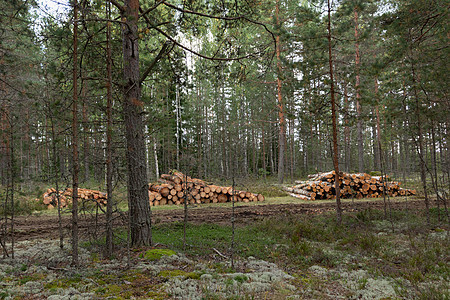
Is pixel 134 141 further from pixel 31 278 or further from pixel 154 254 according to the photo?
pixel 31 278

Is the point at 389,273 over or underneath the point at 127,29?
underneath

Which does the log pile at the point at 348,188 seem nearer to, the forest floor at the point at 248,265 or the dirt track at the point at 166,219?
the dirt track at the point at 166,219

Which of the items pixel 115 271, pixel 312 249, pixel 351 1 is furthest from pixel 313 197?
pixel 115 271

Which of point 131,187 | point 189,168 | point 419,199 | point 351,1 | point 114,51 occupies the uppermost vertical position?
point 351,1

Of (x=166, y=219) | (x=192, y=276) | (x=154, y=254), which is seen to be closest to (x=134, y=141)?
(x=154, y=254)

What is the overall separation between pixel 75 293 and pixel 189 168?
311 centimetres

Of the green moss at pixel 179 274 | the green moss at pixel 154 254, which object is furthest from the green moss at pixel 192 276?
the green moss at pixel 154 254

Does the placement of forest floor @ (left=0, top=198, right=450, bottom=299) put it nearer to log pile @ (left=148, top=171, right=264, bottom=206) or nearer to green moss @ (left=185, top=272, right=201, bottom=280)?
green moss @ (left=185, top=272, right=201, bottom=280)

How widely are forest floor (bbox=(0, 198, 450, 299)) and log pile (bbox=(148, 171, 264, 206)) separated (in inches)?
227

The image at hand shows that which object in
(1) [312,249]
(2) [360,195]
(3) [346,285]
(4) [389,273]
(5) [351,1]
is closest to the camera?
(3) [346,285]

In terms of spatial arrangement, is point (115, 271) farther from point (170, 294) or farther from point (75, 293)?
point (170, 294)

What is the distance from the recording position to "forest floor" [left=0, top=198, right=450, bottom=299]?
3.85 metres

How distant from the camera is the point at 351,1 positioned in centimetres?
848

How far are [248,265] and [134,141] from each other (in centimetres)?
371
